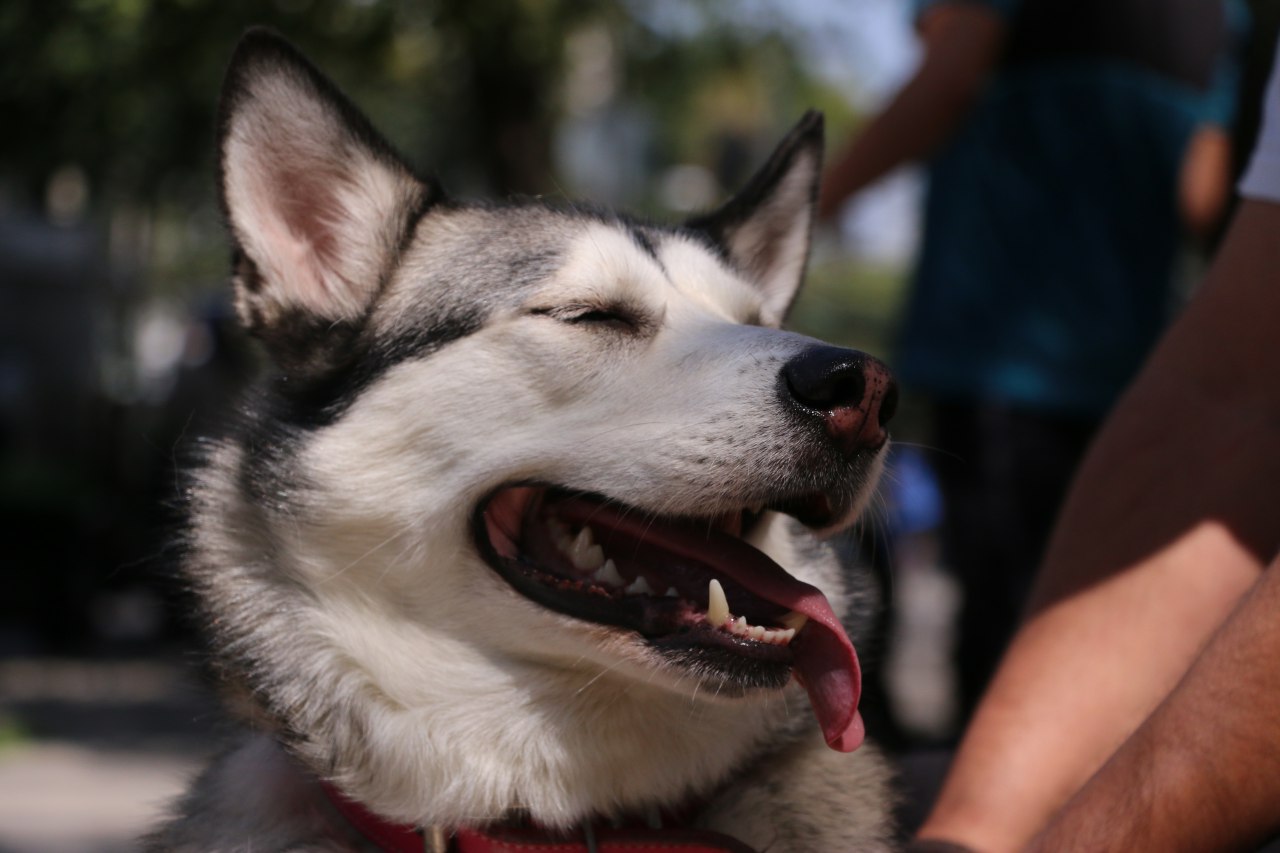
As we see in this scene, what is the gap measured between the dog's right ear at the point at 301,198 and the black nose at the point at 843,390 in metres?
0.90

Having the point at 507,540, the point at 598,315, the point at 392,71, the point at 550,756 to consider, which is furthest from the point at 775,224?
the point at 392,71

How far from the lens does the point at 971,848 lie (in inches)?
85.0

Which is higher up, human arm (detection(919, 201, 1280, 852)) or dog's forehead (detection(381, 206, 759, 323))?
dog's forehead (detection(381, 206, 759, 323))

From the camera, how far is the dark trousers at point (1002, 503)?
4.18 metres

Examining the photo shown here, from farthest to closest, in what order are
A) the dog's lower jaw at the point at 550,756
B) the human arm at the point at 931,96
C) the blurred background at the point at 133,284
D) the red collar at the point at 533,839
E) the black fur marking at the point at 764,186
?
the blurred background at the point at 133,284, the human arm at the point at 931,96, the black fur marking at the point at 764,186, the dog's lower jaw at the point at 550,756, the red collar at the point at 533,839

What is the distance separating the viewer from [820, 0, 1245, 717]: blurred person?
4.11m

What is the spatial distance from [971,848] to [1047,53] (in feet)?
9.24

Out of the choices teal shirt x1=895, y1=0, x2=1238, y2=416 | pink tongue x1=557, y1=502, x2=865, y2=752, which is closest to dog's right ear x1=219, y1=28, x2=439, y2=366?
pink tongue x1=557, y1=502, x2=865, y2=752

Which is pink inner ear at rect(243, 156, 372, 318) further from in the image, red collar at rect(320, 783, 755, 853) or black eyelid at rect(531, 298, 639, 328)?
red collar at rect(320, 783, 755, 853)

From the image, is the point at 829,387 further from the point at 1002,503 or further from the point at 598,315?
the point at 1002,503

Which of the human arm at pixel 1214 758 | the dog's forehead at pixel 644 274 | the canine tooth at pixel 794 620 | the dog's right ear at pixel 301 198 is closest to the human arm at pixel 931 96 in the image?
the dog's forehead at pixel 644 274

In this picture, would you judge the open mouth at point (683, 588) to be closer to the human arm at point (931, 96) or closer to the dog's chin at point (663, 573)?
the dog's chin at point (663, 573)

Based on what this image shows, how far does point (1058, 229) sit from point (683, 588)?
2.54 m

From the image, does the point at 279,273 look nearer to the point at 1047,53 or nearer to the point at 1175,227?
the point at 1047,53
